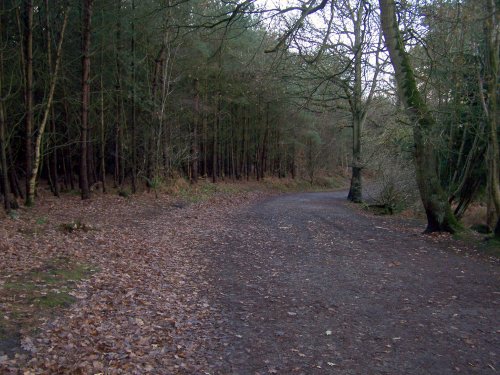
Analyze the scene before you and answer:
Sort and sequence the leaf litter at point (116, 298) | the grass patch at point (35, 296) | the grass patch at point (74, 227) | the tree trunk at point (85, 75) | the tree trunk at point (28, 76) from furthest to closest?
the tree trunk at point (85, 75) → the tree trunk at point (28, 76) → the grass patch at point (74, 227) → the grass patch at point (35, 296) → the leaf litter at point (116, 298)

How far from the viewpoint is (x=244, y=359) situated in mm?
5023

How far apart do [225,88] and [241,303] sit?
87.2ft

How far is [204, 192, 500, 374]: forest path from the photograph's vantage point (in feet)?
16.2

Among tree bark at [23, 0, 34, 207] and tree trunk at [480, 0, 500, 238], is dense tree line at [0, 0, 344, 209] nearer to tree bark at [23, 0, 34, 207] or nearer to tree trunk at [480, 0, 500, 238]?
tree bark at [23, 0, 34, 207]

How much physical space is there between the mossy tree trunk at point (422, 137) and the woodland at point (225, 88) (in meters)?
0.04

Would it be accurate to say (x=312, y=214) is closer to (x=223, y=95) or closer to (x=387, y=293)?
(x=387, y=293)

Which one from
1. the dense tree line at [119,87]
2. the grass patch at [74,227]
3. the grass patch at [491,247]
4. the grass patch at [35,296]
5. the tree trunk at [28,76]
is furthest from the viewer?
the dense tree line at [119,87]

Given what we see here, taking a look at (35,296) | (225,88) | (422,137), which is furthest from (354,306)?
(225,88)

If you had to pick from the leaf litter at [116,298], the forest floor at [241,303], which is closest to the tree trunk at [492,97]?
the forest floor at [241,303]

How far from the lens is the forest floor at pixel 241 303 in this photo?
486cm

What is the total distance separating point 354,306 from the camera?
6773 mm

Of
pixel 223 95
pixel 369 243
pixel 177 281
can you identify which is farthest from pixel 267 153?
pixel 177 281

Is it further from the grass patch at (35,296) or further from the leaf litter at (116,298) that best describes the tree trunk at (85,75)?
the grass patch at (35,296)

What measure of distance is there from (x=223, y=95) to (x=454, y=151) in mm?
19680
